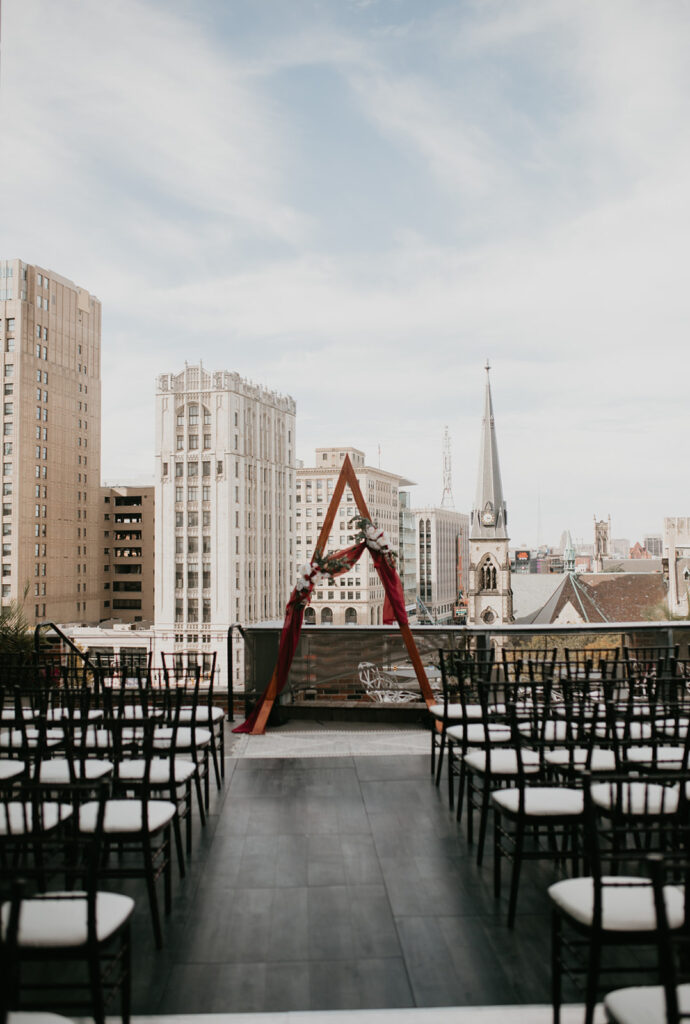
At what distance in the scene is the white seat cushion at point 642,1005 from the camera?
1.74 m

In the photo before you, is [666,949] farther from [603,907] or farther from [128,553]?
[128,553]

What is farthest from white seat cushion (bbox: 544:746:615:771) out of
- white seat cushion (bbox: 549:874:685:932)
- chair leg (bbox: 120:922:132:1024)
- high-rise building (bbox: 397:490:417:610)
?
high-rise building (bbox: 397:490:417:610)

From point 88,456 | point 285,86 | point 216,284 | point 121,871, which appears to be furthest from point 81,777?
point 88,456

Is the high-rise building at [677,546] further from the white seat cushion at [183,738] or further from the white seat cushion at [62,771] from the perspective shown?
the white seat cushion at [62,771]

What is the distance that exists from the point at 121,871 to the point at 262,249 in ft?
167

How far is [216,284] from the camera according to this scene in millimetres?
71625

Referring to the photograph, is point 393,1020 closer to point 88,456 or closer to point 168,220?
point 168,220

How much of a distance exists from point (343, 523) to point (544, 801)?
103m

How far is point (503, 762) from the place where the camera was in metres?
3.77

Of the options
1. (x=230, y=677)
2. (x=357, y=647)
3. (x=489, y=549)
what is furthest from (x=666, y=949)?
(x=489, y=549)

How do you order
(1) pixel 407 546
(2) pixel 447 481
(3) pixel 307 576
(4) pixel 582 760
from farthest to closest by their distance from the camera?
(2) pixel 447 481, (1) pixel 407 546, (3) pixel 307 576, (4) pixel 582 760

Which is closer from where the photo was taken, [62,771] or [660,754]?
[62,771]

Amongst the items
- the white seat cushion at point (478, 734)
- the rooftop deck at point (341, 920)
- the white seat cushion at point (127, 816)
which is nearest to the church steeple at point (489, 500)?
the white seat cushion at point (478, 734)

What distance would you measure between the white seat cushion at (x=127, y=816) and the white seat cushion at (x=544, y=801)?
1449mm
